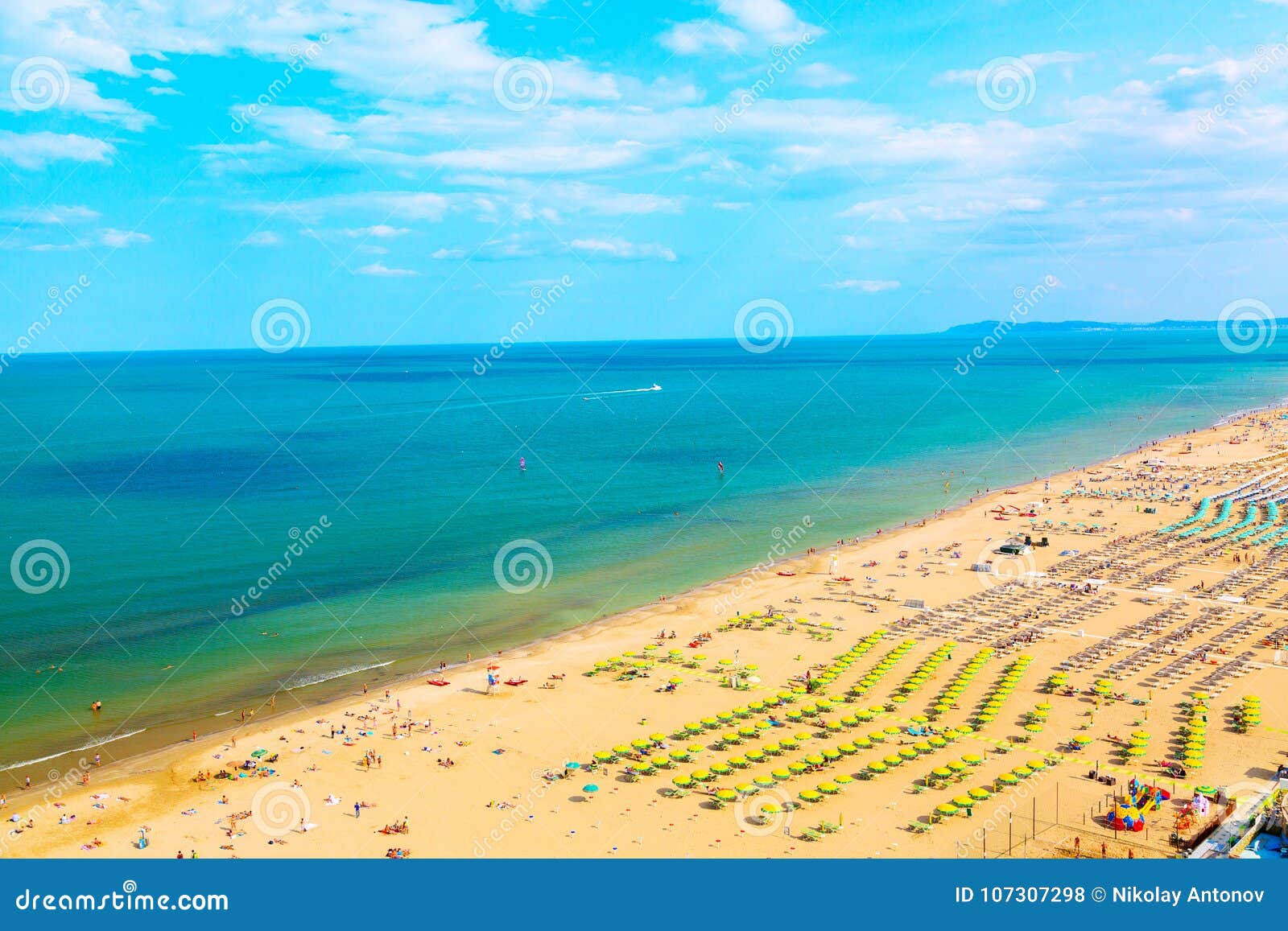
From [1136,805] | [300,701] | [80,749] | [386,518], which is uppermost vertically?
[386,518]

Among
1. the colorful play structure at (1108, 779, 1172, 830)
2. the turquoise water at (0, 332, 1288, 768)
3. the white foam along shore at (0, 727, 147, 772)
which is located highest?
the turquoise water at (0, 332, 1288, 768)

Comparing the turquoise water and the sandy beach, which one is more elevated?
the turquoise water

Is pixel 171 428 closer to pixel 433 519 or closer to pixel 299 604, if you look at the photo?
pixel 433 519

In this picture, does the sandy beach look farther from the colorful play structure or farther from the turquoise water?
the turquoise water

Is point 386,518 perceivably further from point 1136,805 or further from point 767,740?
point 1136,805

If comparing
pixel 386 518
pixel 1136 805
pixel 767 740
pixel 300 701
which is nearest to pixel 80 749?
pixel 300 701

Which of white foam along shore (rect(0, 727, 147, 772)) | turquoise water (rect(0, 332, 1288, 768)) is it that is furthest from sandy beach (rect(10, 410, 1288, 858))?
turquoise water (rect(0, 332, 1288, 768))

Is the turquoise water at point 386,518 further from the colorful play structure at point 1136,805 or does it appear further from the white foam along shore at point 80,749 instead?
the colorful play structure at point 1136,805
